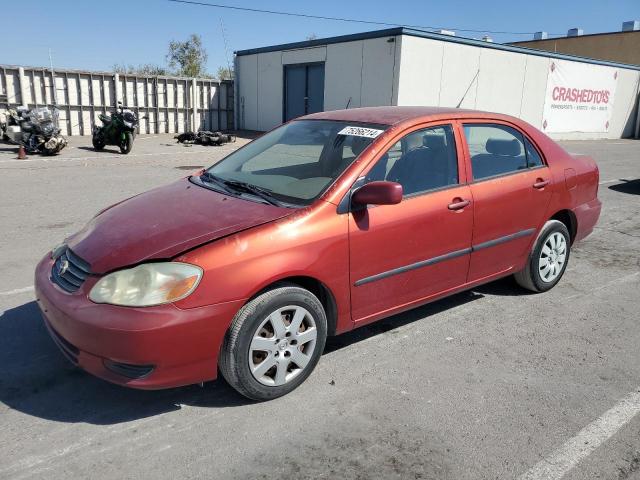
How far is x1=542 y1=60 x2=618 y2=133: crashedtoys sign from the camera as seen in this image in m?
25.7

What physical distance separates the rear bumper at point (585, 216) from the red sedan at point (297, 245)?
0.44 m

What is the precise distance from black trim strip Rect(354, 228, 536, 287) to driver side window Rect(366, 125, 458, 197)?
0.48m

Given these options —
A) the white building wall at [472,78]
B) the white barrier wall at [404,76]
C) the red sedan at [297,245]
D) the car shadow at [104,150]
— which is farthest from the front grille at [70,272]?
the white building wall at [472,78]

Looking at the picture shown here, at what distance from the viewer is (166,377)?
8.92 ft

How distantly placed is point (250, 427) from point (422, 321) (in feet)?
6.02

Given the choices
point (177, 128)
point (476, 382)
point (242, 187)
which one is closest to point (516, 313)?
point (476, 382)

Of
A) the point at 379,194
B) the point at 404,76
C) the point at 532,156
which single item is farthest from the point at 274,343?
the point at 404,76

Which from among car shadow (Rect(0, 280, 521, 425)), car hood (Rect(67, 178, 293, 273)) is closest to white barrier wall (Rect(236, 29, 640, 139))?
car hood (Rect(67, 178, 293, 273))

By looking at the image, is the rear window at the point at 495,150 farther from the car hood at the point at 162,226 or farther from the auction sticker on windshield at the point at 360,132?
the car hood at the point at 162,226

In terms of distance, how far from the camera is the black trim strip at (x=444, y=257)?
338cm

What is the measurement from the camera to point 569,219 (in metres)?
4.96

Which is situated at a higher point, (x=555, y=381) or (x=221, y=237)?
(x=221, y=237)

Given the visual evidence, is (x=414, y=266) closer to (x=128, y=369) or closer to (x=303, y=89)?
(x=128, y=369)

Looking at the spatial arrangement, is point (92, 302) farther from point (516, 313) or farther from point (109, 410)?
point (516, 313)
